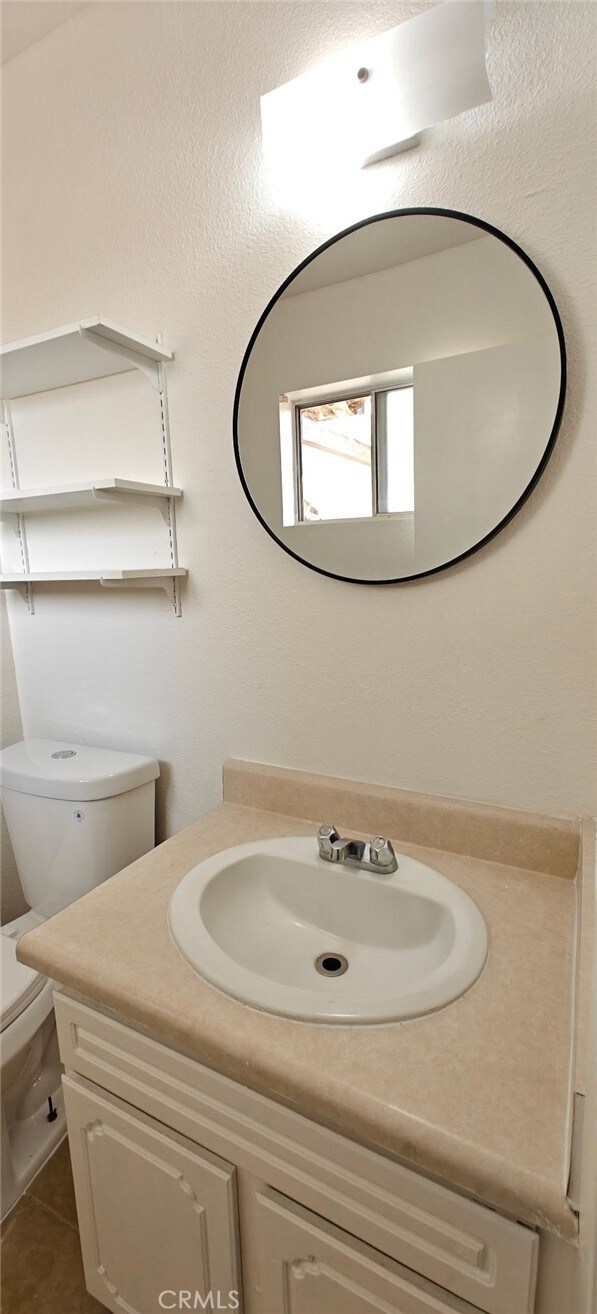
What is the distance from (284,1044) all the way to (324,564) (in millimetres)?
745

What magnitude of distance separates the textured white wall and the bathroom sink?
0.22 metres

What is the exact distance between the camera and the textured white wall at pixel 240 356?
32.4 inches

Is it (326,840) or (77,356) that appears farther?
(77,356)

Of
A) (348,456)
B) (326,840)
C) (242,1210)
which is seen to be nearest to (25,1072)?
(242,1210)

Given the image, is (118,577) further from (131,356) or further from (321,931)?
(321,931)

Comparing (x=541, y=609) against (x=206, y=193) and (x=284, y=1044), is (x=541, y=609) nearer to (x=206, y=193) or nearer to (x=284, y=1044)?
(x=284, y=1044)

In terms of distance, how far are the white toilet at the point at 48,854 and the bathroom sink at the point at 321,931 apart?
393 millimetres

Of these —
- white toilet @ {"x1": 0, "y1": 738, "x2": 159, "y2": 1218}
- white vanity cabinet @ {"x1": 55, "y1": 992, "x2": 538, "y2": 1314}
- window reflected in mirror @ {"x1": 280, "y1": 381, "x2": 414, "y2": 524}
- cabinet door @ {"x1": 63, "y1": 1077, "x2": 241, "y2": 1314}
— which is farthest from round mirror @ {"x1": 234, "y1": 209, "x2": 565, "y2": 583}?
cabinet door @ {"x1": 63, "y1": 1077, "x2": 241, "y2": 1314}

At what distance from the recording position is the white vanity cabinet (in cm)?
55

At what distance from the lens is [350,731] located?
3.61ft

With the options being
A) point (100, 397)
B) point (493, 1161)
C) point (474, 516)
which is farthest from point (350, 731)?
point (100, 397)

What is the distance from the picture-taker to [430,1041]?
0.62 metres

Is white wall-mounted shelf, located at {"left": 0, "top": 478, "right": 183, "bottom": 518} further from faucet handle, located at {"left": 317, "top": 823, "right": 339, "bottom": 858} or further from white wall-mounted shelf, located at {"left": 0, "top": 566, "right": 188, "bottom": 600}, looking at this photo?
faucet handle, located at {"left": 317, "top": 823, "right": 339, "bottom": 858}

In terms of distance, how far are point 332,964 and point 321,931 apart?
2.7 inches
